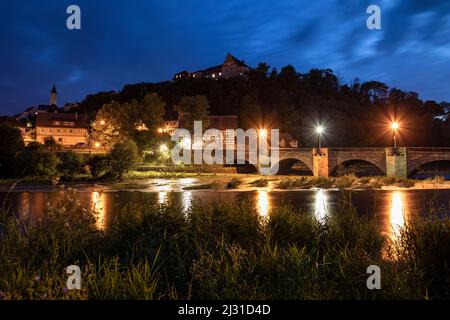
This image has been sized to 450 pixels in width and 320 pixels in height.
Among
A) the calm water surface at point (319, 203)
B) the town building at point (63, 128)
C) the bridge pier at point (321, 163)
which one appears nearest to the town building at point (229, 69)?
the town building at point (63, 128)

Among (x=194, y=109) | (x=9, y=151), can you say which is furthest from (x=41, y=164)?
(x=194, y=109)

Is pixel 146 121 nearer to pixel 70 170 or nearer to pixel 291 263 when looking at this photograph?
pixel 70 170

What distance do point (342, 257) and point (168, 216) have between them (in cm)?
451

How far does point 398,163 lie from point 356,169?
56.4 feet

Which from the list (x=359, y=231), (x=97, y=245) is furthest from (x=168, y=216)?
(x=359, y=231)

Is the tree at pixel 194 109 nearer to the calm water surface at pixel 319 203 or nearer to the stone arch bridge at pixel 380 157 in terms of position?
the stone arch bridge at pixel 380 157

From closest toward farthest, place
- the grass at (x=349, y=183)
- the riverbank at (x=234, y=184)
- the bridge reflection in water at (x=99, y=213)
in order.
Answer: the bridge reflection in water at (x=99, y=213) → the riverbank at (x=234, y=184) → the grass at (x=349, y=183)

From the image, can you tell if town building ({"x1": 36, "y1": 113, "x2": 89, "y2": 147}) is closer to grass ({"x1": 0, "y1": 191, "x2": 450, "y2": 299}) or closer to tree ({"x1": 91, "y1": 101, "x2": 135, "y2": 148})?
tree ({"x1": 91, "y1": 101, "x2": 135, "y2": 148})

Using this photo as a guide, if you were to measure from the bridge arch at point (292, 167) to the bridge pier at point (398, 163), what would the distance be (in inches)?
590

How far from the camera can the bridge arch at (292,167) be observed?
188 ft

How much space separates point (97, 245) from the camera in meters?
8.05

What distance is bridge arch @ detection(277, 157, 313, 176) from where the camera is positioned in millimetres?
57353

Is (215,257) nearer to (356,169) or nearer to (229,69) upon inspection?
(356,169)

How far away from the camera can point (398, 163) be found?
40.6 metres
